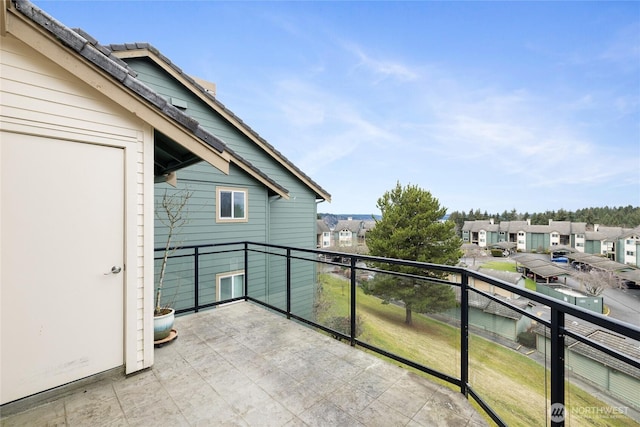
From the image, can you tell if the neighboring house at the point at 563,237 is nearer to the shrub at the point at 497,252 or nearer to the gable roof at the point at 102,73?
the shrub at the point at 497,252

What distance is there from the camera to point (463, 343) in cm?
231

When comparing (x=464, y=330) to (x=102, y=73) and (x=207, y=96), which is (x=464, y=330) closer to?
(x=102, y=73)

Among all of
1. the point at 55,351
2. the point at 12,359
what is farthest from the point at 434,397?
the point at 12,359

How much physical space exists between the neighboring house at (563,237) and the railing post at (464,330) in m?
51.8

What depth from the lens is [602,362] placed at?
53.1 inches

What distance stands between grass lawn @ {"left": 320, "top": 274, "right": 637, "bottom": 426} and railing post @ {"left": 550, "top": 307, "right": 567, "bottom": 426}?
4 cm

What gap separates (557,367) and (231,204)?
22.6 feet

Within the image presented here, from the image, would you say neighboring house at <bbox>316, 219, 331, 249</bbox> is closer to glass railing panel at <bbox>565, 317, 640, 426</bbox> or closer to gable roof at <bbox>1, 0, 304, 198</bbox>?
gable roof at <bbox>1, 0, 304, 198</bbox>

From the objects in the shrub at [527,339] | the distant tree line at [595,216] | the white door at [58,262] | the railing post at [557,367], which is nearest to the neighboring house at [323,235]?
the distant tree line at [595,216]

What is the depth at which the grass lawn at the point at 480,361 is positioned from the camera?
1.58 metres

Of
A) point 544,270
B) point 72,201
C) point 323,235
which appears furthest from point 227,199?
point 323,235

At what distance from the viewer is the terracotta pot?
120 inches

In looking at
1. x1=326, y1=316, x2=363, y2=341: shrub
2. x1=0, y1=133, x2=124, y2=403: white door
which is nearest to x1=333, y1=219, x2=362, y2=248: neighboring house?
x1=326, y1=316, x2=363, y2=341: shrub

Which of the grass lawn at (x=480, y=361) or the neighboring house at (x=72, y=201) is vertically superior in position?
the neighboring house at (x=72, y=201)
